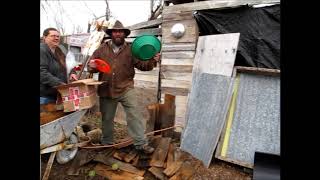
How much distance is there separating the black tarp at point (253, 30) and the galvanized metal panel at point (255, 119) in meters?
0.55

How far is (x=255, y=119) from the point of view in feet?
15.8

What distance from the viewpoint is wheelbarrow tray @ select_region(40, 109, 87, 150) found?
3795mm

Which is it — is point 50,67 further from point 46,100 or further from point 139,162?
point 139,162

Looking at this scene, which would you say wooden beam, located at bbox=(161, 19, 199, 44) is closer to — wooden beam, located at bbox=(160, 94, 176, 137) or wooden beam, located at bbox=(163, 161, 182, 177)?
wooden beam, located at bbox=(160, 94, 176, 137)

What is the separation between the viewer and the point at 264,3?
550cm

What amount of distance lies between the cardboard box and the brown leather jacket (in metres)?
0.99

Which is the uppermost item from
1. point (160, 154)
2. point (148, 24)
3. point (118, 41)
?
point (148, 24)

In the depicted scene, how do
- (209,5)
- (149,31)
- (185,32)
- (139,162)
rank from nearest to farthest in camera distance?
1. (139,162)
2. (209,5)
3. (185,32)
4. (149,31)

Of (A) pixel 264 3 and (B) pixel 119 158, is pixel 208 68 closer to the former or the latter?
(A) pixel 264 3

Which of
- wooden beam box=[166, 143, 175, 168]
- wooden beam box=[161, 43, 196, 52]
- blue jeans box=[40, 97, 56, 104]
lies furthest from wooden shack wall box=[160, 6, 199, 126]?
blue jeans box=[40, 97, 56, 104]

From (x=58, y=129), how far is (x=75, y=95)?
486 mm

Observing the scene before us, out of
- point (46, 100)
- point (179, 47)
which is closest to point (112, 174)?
point (46, 100)

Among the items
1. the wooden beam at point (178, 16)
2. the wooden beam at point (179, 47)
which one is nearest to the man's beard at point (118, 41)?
the wooden beam at point (179, 47)
